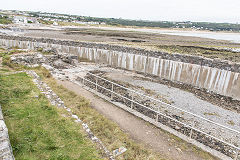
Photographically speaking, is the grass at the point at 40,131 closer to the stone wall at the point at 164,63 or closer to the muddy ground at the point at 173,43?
the stone wall at the point at 164,63

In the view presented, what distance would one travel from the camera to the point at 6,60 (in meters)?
18.1

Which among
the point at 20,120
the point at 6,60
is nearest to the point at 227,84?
the point at 20,120

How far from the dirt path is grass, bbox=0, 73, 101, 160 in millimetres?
2683

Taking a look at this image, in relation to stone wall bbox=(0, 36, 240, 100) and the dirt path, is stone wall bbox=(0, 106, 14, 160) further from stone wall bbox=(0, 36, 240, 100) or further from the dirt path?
stone wall bbox=(0, 36, 240, 100)

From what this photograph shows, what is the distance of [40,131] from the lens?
21.1 ft

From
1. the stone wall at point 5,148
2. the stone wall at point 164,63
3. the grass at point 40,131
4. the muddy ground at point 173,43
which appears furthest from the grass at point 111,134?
the muddy ground at point 173,43

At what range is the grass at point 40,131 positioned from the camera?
5.51 metres

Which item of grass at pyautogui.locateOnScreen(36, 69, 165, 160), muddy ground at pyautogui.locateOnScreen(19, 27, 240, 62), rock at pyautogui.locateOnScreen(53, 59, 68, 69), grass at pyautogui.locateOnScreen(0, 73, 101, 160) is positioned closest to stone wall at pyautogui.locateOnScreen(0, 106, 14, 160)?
grass at pyautogui.locateOnScreen(0, 73, 101, 160)

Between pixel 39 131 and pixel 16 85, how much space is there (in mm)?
5814

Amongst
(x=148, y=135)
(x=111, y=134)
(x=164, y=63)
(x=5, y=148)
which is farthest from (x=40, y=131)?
(x=164, y=63)

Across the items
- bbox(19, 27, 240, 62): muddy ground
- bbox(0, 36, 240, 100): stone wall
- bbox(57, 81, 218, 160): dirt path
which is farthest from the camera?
bbox(19, 27, 240, 62): muddy ground

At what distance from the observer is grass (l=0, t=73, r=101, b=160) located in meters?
5.51

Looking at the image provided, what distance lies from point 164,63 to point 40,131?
15024 millimetres

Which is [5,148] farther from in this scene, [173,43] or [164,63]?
[173,43]
